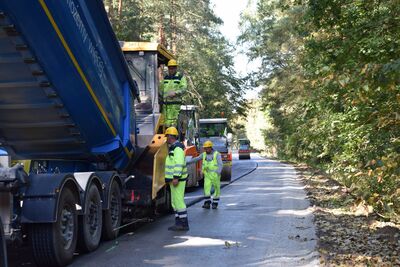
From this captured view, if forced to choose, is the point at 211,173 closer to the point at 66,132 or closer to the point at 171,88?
the point at 171,88

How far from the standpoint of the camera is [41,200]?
6.09 metres

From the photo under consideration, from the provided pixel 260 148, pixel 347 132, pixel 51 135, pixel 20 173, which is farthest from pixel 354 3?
pixel 260 148

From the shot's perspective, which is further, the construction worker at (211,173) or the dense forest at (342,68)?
the construction worker at (211,173)

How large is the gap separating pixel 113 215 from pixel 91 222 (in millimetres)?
971

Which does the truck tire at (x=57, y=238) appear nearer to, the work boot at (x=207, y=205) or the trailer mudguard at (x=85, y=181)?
the trailer mudguard at (x=85, y=181)

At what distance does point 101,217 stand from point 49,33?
10.0 feet

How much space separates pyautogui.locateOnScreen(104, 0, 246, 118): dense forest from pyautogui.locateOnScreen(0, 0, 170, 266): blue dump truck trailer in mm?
12258

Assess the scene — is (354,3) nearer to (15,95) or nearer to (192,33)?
(15,95)

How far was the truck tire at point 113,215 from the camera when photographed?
8.07 m

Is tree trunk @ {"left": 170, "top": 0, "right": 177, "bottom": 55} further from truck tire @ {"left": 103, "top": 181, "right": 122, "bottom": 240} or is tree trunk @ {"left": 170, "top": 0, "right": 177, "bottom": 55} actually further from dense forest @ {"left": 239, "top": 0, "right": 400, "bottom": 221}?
truck tire @ {"left": 103, "top": 181, "right": 122, "bottom": 240}

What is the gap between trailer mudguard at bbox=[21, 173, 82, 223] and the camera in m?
6.03

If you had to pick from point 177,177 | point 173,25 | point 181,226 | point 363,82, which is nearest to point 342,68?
point 363,82

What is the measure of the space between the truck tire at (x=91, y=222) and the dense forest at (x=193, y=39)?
44.1 feet

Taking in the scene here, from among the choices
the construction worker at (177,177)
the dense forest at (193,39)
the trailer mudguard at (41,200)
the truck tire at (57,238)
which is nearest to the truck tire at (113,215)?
the construction worker at (177,177)
